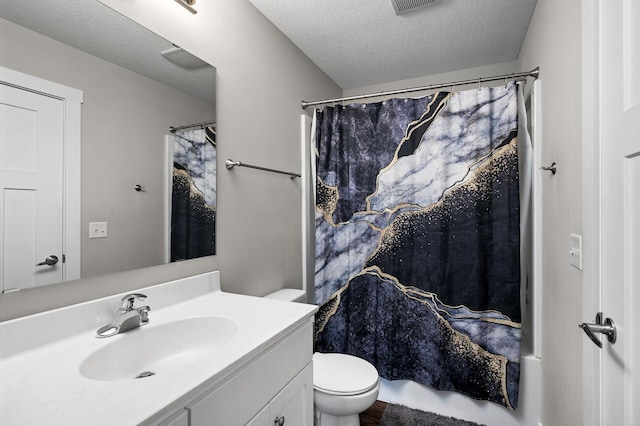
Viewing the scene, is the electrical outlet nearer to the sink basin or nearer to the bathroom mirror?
the bathroom mirror

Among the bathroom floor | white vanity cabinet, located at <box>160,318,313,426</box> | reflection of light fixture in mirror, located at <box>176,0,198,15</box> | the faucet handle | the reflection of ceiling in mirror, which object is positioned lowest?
the bathroom floor

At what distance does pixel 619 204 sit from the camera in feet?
2.55

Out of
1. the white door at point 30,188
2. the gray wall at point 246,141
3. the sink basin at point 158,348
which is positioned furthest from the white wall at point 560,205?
the white door at point 30,188

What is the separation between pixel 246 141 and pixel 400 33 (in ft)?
4.16

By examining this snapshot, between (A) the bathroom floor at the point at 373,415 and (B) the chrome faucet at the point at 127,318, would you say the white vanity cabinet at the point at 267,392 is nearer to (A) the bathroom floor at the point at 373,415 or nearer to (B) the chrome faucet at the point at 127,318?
(B) the chrome faucet at the point at 127,318

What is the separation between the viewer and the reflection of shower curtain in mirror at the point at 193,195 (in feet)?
4.36

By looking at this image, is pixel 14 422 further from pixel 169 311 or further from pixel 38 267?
pixel 169 311

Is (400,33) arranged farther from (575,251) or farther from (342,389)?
(342,389)

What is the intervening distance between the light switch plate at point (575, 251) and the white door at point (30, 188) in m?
1.67

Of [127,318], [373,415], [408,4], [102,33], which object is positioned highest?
[408,4]

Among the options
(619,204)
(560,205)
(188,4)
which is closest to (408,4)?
(188,4)

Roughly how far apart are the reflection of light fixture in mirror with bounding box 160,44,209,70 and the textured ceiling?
0.64 m

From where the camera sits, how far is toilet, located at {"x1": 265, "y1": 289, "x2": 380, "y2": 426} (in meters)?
1.45

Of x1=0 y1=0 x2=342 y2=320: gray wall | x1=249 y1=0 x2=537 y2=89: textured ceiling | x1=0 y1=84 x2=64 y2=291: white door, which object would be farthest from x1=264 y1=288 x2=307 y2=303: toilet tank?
x1=249 y1=0 x2=537 y2=89: textured ceiling
